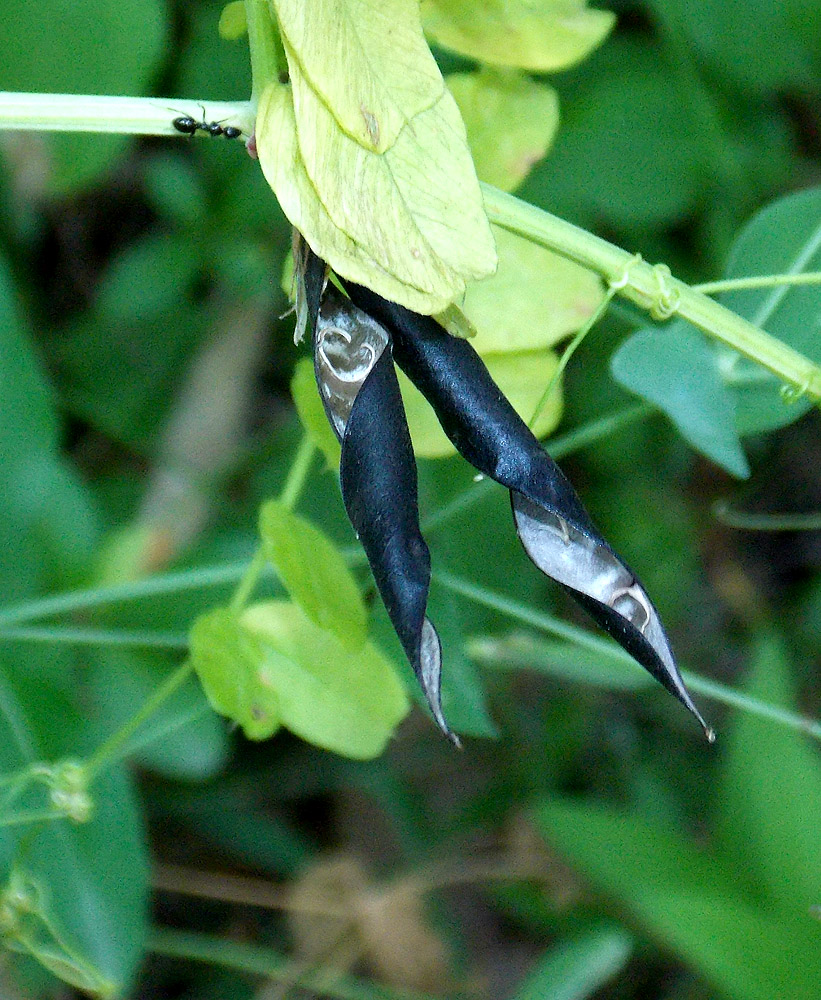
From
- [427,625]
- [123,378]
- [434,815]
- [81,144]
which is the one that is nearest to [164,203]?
[81,144]

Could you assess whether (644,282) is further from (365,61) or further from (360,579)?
(360,579)

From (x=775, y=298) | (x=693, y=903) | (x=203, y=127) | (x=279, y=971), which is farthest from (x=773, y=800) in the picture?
(x=203, y=127)

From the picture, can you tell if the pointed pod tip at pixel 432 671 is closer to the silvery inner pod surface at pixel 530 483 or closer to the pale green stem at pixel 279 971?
the silvery inner pod surface at pixel 530 483

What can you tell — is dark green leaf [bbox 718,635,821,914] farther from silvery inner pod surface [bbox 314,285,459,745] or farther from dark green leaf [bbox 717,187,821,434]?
silvery inner pod surface [bbox 314,285,459,745]

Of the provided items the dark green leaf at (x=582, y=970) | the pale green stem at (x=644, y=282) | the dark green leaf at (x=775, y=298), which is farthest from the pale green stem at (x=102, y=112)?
the dark green leaf at (x=582, y=970)

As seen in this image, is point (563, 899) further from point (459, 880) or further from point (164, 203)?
point (164, 203)

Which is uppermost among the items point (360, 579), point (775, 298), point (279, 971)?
point (775, 298)
